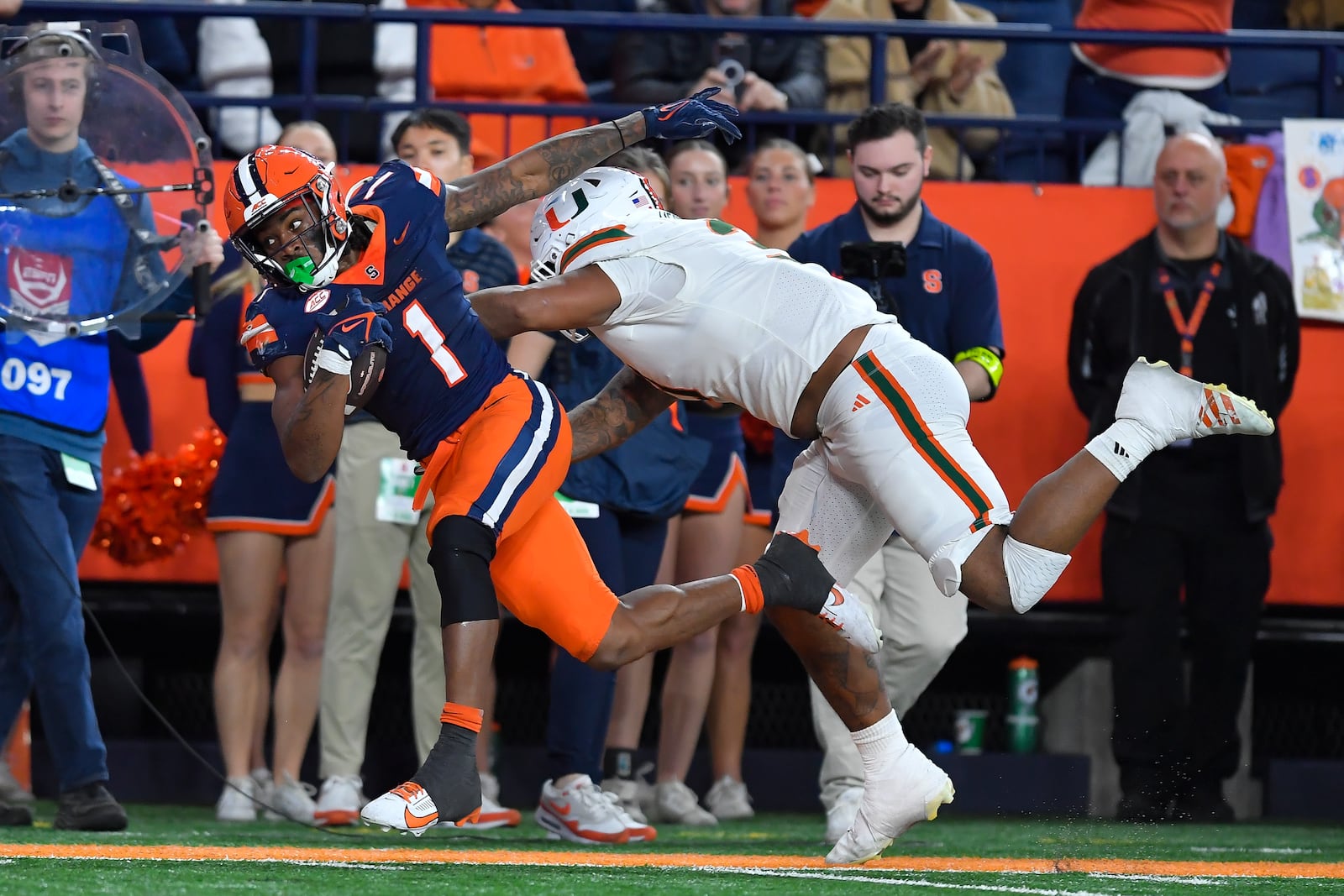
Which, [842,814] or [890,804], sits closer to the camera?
[890,804]

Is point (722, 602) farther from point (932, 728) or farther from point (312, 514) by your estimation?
point (932, 728)

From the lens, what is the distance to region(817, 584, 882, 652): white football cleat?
477 cm

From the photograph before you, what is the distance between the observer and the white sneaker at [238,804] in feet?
20.4

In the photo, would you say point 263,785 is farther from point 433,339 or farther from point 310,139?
point 433,339

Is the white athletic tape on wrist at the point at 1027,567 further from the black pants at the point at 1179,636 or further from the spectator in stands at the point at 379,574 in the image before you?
the black pants at the point at 1179,636

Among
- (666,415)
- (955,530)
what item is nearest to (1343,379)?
(666,415)

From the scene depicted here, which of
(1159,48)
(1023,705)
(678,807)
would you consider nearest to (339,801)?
(678,807)

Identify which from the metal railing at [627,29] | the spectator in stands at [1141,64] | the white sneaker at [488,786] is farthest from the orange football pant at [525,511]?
the spectator in stands at [1141,64]

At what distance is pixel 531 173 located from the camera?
481 cm

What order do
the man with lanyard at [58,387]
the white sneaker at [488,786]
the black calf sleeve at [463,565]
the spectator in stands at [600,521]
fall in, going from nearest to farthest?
the black calf sleeve at [463,565] < the man with lanyard at [58,387] < the spectator in stands at [600,521] < the white sneaker at [488,786]

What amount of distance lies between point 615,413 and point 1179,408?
4.79 feet

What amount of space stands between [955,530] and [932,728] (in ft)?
12.9

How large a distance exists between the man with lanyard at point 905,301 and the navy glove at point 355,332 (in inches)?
79.7

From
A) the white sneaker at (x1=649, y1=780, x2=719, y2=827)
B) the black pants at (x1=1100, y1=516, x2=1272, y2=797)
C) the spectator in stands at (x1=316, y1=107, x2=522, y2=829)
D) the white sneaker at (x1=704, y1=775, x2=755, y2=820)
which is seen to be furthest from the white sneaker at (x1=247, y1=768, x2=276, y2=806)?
the black pants at (x1=1100, y1=516, x2=1272, y2=797)
